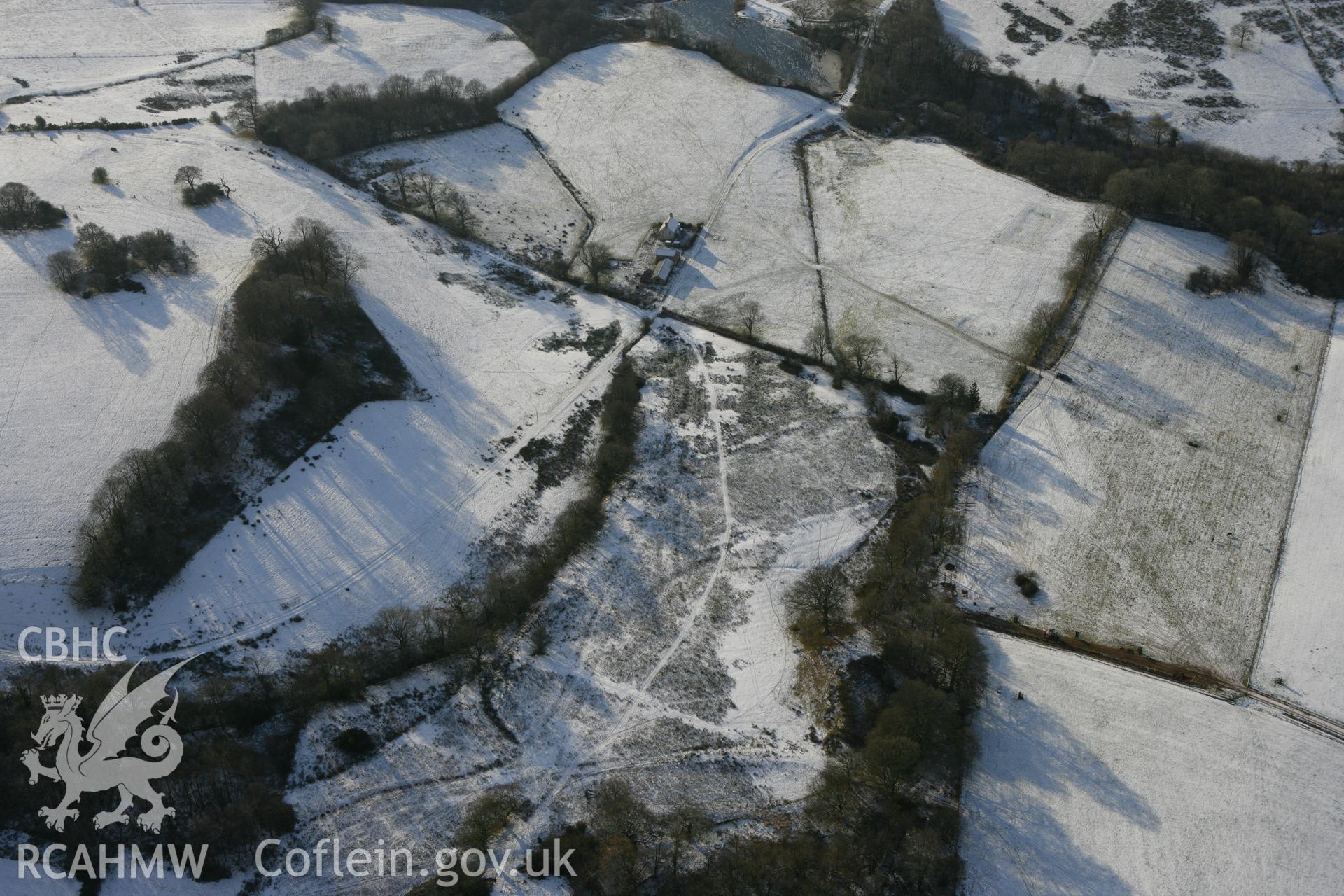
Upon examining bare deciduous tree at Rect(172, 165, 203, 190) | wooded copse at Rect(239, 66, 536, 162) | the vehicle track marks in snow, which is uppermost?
wooded copse at Rect(239, 66, 536, 162)

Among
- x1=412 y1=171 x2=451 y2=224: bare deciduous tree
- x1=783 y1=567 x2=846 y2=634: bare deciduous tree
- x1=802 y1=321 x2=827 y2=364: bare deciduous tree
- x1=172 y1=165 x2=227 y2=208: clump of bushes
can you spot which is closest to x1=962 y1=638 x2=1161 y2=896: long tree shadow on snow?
x1=783 y1=567 x2=846 y2=634: bare deciduous tree

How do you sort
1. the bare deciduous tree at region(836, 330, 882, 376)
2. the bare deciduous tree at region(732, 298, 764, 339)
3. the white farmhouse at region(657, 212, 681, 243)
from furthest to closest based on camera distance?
the white farmhouse at region(657, 212, 681, 243) → the bare deciduous tree at region(732, 298, 764, 339) → the bare deciduous tree at region(836, 330, 882, 376)

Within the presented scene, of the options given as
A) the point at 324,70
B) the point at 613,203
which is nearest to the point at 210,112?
the point at 324,70

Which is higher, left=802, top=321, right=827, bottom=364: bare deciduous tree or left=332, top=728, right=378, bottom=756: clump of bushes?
left=802, top=321, right=827, bottom=364: bare deciduous tree

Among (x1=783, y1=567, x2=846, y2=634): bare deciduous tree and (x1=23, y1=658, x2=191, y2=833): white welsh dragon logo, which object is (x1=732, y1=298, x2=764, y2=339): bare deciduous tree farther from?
(x1=23, y1=658, x2=191, y2=833): white welsh dragon logo

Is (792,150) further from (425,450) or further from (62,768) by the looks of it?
(62,768)

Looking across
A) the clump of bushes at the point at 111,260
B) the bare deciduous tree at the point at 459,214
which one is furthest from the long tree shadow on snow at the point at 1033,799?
the clump of bushes at the point at 111,260

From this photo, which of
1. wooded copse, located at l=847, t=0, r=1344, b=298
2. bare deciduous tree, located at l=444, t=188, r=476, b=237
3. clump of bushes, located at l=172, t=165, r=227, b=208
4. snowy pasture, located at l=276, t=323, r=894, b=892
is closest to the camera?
snowy pasture, located at l=276, t=323, r=894, b=892
